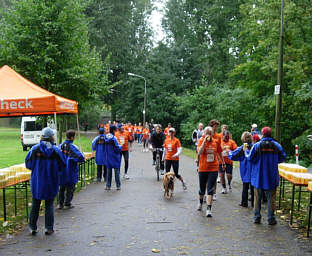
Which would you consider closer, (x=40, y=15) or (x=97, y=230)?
(x=97, y=230)

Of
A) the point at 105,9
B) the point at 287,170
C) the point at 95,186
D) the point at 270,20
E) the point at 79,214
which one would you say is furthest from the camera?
the point at 105,9

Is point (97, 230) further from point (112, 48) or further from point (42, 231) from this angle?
point (112, 48)

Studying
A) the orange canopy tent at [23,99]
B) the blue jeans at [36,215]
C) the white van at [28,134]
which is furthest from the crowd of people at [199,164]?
the white van at [28,134]

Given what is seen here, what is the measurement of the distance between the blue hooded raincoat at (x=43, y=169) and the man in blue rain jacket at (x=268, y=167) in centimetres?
369

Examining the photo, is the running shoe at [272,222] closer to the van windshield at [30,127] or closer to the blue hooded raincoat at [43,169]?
the blue hooded raincoat at [43,169]

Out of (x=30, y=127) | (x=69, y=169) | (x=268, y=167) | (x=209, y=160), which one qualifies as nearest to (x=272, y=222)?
(x=268, y=167)

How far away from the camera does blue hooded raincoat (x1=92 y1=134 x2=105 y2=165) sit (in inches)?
468

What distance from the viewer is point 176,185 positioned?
12.4m

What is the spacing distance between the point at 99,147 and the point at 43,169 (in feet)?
17.7

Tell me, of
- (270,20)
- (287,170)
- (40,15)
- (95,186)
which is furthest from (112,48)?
(287,170)

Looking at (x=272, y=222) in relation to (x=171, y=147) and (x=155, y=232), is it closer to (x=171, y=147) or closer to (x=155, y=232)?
(x=155, y=232)

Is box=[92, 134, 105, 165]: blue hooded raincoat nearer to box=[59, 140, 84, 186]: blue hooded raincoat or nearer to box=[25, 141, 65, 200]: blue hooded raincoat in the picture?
box=[59, 140, 84, 186]: blue hooded raincoat

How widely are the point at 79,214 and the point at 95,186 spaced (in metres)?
3.83

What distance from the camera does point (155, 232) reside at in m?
6.80
